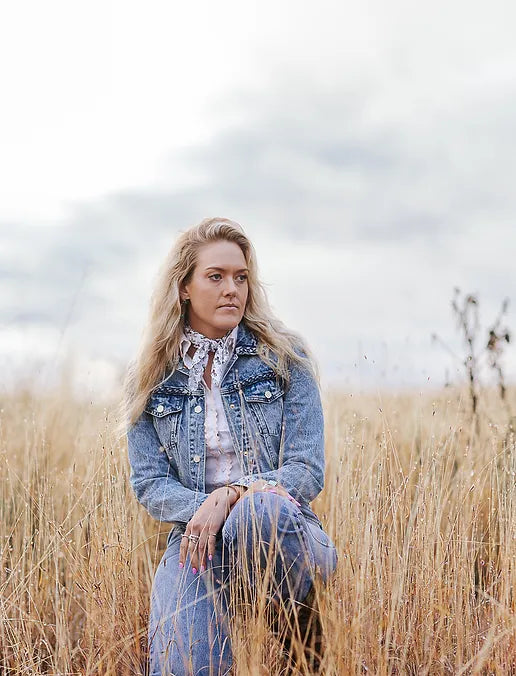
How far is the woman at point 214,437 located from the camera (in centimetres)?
242

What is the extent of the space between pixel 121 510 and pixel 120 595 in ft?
1.16

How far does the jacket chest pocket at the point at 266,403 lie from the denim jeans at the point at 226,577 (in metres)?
0.37

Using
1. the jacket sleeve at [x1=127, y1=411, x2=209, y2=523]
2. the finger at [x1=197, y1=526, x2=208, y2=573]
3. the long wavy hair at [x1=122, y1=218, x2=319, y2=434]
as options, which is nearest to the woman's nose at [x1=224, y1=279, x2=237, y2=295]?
the long wavy hair at [x1=122, y1=218, x2=319, y2=434]

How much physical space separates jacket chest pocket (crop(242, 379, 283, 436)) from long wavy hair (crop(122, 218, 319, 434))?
72mm

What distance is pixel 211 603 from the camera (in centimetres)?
254

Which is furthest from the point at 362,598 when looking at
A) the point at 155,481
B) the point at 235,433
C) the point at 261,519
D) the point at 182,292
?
the point at 182,292

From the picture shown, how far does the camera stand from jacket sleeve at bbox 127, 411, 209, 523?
8.58ft

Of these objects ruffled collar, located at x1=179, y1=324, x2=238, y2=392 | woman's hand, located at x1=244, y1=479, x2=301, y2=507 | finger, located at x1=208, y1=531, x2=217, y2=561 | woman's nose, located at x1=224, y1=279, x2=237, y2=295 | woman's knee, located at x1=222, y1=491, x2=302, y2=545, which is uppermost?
woman's nose, located at x1=224, y1=279, x2=237, y2=295

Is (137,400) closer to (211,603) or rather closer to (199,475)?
(199,475)

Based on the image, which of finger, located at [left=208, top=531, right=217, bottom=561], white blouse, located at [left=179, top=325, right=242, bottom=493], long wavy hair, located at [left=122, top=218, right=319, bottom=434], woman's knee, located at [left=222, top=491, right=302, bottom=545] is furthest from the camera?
long wavy hair, located at [left=122, top=218, right=319, bottom=434]

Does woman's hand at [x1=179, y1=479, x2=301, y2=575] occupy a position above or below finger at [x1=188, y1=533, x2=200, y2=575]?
above

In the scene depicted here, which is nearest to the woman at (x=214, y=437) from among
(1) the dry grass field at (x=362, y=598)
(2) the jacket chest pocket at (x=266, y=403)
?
(2) the jacket chest pocket at (x=266, y=403)

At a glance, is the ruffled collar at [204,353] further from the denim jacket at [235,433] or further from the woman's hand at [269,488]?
the woman's hand at [269,488]

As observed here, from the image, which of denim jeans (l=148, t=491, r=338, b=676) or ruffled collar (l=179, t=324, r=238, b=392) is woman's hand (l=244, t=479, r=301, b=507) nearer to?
denim jeans (l=148, t=491, r=338, b=676)
